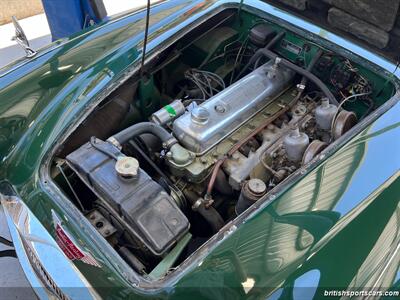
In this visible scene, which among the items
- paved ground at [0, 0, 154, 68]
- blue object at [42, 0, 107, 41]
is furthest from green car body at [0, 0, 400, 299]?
paved ground at [0, 0, 154, 68]

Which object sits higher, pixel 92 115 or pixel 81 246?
pixel 92 115

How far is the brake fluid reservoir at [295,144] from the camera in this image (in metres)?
1.70

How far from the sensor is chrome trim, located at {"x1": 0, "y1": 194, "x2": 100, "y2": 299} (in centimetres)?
141

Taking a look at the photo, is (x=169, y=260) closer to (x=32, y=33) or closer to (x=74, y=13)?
(x=74, y=13)

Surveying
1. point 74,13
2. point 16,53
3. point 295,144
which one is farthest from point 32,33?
point 295,144

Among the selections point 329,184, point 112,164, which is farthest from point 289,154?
point 112,164

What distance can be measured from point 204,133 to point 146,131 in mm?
234

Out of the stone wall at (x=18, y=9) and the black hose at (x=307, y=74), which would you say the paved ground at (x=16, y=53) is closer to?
the stone wall at (x=18, y=9)

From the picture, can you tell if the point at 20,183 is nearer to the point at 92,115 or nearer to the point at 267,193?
the point at 92,115

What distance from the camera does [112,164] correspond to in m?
1.56

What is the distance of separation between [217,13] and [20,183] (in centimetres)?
131

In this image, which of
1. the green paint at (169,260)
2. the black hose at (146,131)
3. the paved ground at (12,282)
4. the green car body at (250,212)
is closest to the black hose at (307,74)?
the green car body at (250,212)

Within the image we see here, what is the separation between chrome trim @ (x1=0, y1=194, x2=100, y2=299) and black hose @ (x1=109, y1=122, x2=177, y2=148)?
437 mm

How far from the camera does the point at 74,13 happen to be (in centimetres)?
328
